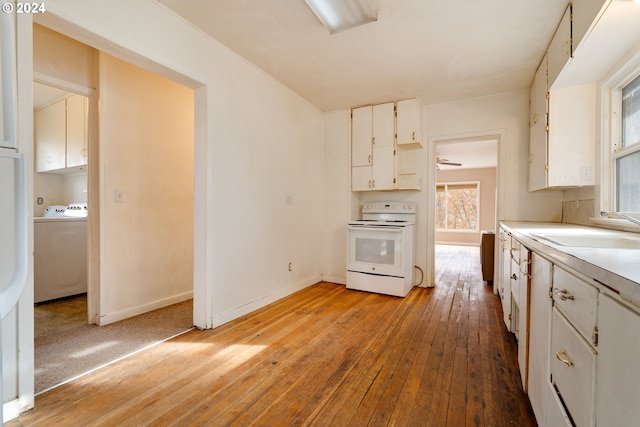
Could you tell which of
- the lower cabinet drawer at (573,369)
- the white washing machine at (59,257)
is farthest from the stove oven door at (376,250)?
the white washing machine at (59,257)

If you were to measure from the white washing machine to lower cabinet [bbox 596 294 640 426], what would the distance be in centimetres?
406

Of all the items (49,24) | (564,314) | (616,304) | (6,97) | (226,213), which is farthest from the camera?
(226,213)

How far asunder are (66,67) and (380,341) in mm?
3294

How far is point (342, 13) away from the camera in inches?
78.4

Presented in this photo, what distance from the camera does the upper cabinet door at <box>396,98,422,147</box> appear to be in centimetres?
351

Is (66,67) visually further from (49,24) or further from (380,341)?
(380,341)

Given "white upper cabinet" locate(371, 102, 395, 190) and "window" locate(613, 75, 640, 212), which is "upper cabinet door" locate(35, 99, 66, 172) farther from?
"window" locate(613, 75, 640, 212)

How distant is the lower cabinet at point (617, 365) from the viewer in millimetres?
537

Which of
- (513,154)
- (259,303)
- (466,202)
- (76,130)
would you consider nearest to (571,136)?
(513,154)

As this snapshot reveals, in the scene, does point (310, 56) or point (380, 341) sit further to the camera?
point (310, 56)

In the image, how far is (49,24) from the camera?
4.99ft

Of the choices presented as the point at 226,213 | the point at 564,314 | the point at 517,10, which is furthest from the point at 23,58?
the point at 517,10

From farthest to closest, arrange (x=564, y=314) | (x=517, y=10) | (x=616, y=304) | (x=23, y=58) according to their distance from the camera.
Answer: (x=517, y=10)
(x=23, y=58)
(x=564, y=314)
(x=616, y=304)

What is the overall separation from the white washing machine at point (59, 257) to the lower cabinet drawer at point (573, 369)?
159 inches
